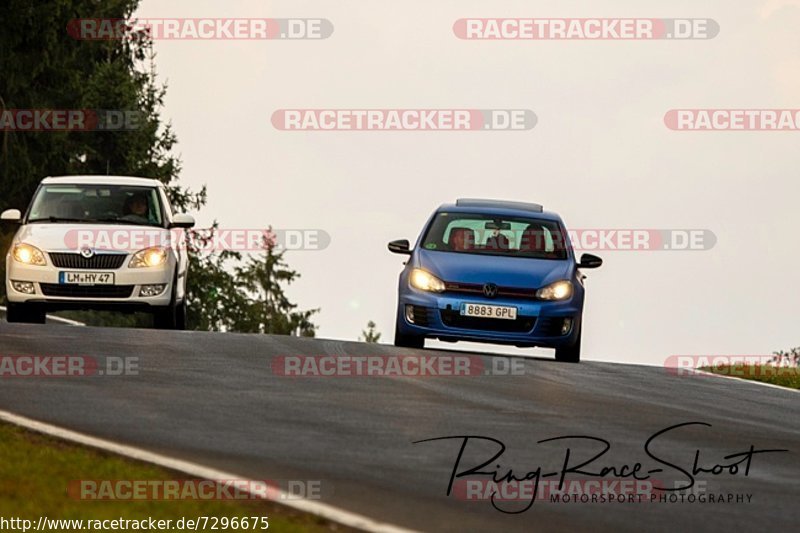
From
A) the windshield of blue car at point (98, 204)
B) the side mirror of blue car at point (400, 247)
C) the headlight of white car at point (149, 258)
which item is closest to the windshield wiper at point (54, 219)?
the windshield of blue car at point (98, 204)

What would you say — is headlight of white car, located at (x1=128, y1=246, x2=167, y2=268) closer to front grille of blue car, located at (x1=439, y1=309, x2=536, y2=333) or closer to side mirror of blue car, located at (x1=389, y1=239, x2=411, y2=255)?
side mirror of blue car, located at (x1=389, y1=239, x2=411, y2=255)

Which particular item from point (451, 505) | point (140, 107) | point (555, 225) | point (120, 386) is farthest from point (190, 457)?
point (140, 107)

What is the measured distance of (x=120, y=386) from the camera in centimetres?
1521

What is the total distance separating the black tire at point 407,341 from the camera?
66.5 feet

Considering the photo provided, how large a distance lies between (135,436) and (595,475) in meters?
3.20

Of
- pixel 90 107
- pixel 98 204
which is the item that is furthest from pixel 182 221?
pixel 90 107

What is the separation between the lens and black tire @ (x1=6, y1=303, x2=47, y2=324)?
2195cm

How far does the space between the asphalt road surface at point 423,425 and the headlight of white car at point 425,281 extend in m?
0.77

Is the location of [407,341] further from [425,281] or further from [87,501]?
[87,501]

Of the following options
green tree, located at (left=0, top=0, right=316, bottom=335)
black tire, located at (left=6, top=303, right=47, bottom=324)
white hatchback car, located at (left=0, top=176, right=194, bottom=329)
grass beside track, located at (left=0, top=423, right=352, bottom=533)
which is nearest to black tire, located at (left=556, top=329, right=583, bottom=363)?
white hatchback car, located at (left=0, top=176, right=194, bottom=329)

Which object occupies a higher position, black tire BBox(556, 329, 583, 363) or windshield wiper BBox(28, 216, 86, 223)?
windshield wiper BBox(28, 216, 86, 223)

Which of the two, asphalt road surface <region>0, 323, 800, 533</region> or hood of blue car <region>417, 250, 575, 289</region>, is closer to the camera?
asphalt road surface <region>0, 323, 800, 533</region>

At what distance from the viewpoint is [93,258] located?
70.0ft

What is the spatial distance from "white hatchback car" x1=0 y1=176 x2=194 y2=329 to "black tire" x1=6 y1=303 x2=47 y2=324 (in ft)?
0.04
